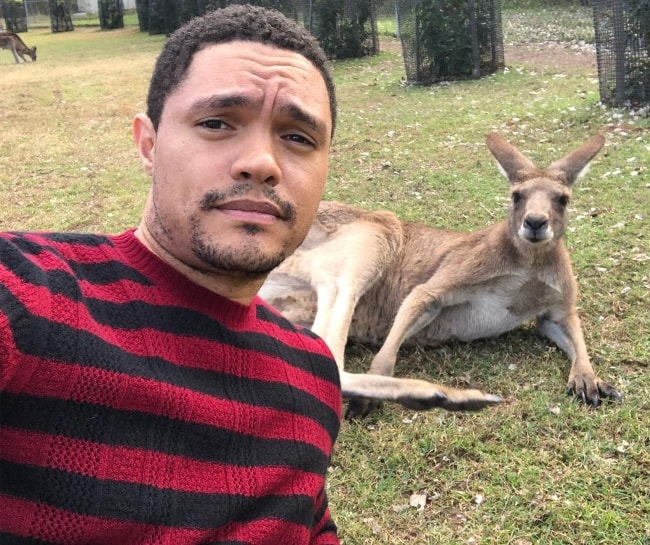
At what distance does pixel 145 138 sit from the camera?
4.37ft

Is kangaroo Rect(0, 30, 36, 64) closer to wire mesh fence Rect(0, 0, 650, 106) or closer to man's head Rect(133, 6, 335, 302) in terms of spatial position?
wire mesh fence Rect(0, 0, 650, 106)

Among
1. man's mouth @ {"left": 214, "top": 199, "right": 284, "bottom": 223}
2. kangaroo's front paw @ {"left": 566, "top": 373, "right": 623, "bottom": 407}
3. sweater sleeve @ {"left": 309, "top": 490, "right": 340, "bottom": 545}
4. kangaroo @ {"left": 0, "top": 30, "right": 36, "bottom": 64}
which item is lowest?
kangaroo's front paw @ {"left": 566, "top": 373, "right": 623, "bottom": 407}

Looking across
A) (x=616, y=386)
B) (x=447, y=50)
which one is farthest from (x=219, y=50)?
(x=447, y=50)

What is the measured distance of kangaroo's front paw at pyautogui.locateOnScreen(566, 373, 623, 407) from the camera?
2.79 m

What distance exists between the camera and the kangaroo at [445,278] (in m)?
3.43

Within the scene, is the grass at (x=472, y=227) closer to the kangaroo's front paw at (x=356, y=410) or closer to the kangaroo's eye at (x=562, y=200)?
the kangaroo's front paw at (x=356, y=410)

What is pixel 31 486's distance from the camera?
899mm

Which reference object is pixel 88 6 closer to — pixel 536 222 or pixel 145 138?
pixel 536 222

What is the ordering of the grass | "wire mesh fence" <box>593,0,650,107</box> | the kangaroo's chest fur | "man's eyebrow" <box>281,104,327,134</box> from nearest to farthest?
"man's eyebrow" <box>281,104,327,134</box>, the grass, the kangaroo's chest fur, "wire mesh fence" <box>593,0,650,107</box>

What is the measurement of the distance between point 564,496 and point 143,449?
1.73m

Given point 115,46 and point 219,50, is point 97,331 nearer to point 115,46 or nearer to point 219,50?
point 219,50

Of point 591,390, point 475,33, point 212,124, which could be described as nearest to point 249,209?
point 212,124

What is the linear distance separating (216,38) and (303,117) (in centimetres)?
22

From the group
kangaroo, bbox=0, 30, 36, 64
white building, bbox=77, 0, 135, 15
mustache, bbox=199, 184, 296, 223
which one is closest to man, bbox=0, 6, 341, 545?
mustache, bbox=199, 184, 296, 223
